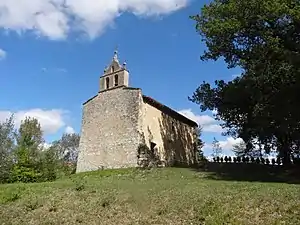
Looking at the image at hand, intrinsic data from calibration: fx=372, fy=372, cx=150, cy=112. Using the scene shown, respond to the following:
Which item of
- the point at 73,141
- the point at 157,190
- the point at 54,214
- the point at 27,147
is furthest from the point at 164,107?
the point at 73,141

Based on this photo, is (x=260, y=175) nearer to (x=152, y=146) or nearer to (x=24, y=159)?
(x=152, y=146)

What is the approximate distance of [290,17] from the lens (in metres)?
23.1

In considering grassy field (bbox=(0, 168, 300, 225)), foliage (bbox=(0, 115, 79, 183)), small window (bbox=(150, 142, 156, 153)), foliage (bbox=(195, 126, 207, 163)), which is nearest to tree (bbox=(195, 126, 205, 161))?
foliage (bbox=(195, 126, 207, 163))

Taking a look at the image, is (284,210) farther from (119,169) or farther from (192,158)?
(192,158)

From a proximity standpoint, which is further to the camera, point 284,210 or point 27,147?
point 27,147

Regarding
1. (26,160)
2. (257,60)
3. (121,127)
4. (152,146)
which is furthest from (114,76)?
(257,60)

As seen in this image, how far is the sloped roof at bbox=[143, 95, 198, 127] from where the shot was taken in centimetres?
3481

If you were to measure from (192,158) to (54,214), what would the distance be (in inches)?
1153

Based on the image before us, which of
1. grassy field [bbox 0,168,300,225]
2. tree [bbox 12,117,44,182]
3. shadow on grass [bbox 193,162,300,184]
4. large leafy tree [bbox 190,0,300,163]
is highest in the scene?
large leafy tree [bbox 190,0,300,163]

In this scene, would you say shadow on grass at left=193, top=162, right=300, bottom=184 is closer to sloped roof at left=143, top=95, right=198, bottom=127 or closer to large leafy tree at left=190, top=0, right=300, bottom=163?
large leafy tree at left=190, top=0, right=300, bottom=163

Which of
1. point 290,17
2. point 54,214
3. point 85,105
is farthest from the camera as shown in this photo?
point 85,105

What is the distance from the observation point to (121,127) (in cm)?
3409

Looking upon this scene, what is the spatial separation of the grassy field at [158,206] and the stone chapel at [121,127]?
1585 centimetres

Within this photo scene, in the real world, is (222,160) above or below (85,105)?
below
